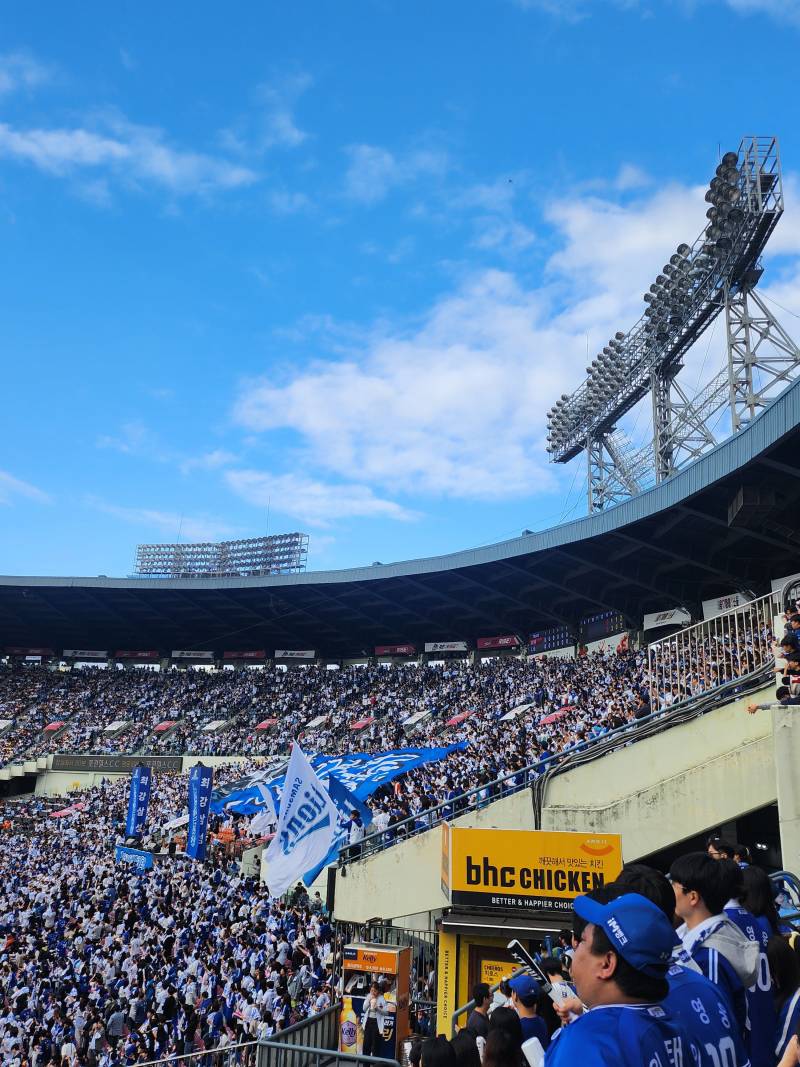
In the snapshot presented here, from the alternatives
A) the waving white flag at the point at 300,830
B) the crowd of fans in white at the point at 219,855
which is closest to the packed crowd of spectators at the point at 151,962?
the crowd of fans in white at the point at 219,855

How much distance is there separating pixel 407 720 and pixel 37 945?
2184 centimetres

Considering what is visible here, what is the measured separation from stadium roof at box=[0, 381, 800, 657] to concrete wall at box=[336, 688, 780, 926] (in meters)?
10.4

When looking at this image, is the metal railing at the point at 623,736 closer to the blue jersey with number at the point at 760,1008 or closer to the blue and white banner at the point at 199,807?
the blue and white banner at the point at 199,807

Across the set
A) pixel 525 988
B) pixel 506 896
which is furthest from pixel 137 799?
pixel 525 988

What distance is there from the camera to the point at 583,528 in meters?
31.6

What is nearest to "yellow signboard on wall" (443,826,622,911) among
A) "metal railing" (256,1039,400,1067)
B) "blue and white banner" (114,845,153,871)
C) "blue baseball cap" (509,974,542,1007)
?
"metal railing" (256,1039,400,1067)

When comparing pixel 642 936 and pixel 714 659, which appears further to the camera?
pixel 714 659

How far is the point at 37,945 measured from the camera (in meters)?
18.5

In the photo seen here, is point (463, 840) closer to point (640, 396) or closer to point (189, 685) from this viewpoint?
point (640, 396)

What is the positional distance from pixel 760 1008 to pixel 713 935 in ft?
1.84

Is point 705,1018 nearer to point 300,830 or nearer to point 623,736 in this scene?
point 623,736

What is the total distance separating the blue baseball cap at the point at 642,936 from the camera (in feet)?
7.38

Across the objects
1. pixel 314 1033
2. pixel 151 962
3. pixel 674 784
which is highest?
pixel 674 784

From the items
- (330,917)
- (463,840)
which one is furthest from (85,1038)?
(463,840)
